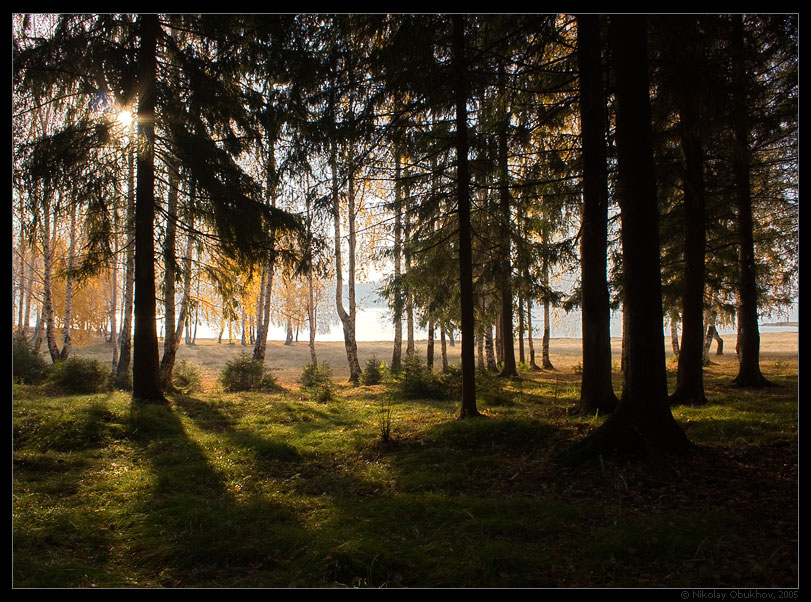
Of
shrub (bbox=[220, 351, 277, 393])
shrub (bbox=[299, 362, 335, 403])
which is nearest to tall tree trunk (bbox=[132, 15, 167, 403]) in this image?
shrub (bbox=[299, 362, 335, 403])

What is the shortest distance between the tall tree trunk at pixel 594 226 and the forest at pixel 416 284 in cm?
5

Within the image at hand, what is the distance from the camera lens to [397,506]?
467 cm

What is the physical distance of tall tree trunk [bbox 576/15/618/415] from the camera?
7.74 metres

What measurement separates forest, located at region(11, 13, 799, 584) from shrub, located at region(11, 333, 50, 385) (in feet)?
0.42

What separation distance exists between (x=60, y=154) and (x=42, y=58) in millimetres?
1789

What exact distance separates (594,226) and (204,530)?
7.33 metres

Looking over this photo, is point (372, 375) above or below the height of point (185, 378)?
below

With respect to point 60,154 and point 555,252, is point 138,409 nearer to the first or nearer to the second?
point 60,154

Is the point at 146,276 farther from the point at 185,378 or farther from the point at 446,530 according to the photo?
the point at 446,530

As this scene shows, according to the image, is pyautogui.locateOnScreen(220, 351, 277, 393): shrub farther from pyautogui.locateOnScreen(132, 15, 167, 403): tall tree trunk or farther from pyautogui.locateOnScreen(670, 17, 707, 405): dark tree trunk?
pyautogui.locateOnScreen(670, 17, 707, 405): dark tree trunk

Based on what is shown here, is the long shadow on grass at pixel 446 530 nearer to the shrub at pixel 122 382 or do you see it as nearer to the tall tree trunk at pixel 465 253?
the tall tree trunk at pixel 465 253

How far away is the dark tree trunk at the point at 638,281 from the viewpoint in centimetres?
540

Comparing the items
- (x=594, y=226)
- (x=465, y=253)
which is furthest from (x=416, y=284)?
(x=594, y=226)

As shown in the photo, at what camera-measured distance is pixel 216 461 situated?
6426 millimetres
